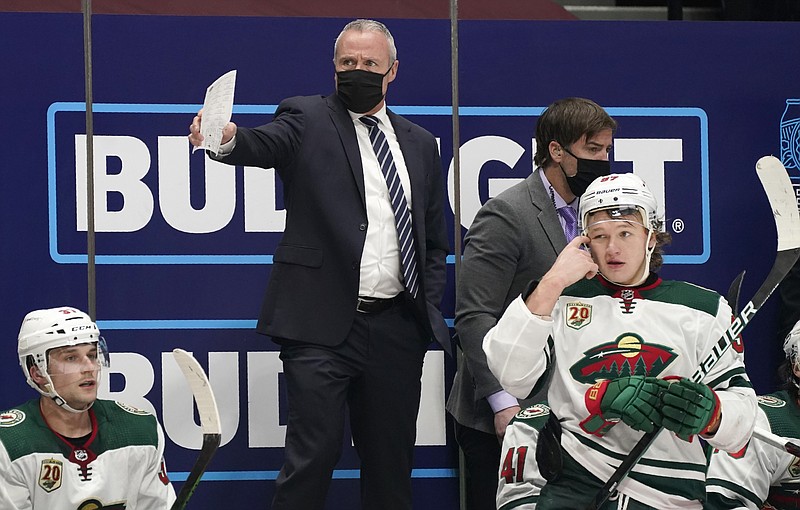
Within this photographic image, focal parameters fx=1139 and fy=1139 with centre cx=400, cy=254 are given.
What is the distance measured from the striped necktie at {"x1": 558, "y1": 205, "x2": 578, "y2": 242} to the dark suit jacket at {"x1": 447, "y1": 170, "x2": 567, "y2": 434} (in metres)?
0.05

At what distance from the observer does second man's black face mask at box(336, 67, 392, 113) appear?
3.19 metres

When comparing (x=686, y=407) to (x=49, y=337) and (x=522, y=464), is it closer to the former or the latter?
(x=522, y=464)

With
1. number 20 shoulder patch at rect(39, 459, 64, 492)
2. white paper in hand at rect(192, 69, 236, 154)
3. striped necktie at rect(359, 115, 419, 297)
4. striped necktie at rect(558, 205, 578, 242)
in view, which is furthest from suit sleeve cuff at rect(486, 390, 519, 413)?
number 20 shoulder patch at rect(39, 459, 64, 492)

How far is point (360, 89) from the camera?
3207 mm

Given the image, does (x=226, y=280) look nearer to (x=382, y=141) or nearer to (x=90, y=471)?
(x=382, y=141)

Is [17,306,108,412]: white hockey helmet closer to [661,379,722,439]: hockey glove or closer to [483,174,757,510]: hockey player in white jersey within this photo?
[483,174,757,510]: hockey player in white jersey

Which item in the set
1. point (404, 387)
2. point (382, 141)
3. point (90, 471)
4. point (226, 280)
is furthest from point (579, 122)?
point (90, 471)

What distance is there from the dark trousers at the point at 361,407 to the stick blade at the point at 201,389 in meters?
0.30

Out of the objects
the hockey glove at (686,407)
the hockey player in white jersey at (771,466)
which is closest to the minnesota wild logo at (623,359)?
the hockey glove at (686,407)

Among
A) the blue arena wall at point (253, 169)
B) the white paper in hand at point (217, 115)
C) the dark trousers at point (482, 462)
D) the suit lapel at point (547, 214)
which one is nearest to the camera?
the white paper in hand at point (217, 115)

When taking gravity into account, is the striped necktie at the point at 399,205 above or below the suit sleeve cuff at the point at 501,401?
above

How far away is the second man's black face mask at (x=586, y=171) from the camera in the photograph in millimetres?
3322

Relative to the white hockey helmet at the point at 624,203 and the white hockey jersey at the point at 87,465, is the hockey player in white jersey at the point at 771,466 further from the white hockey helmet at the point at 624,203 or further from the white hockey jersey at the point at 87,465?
the white hockey jersey at the point at 87,465

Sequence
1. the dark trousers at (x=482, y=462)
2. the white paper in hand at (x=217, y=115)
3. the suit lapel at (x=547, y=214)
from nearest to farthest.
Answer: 1. the white paper in hand at (x=217, y=115)
2. the suit lapel at (x=547, y=214)
3. the dark trousers at (x=482, y=462)
